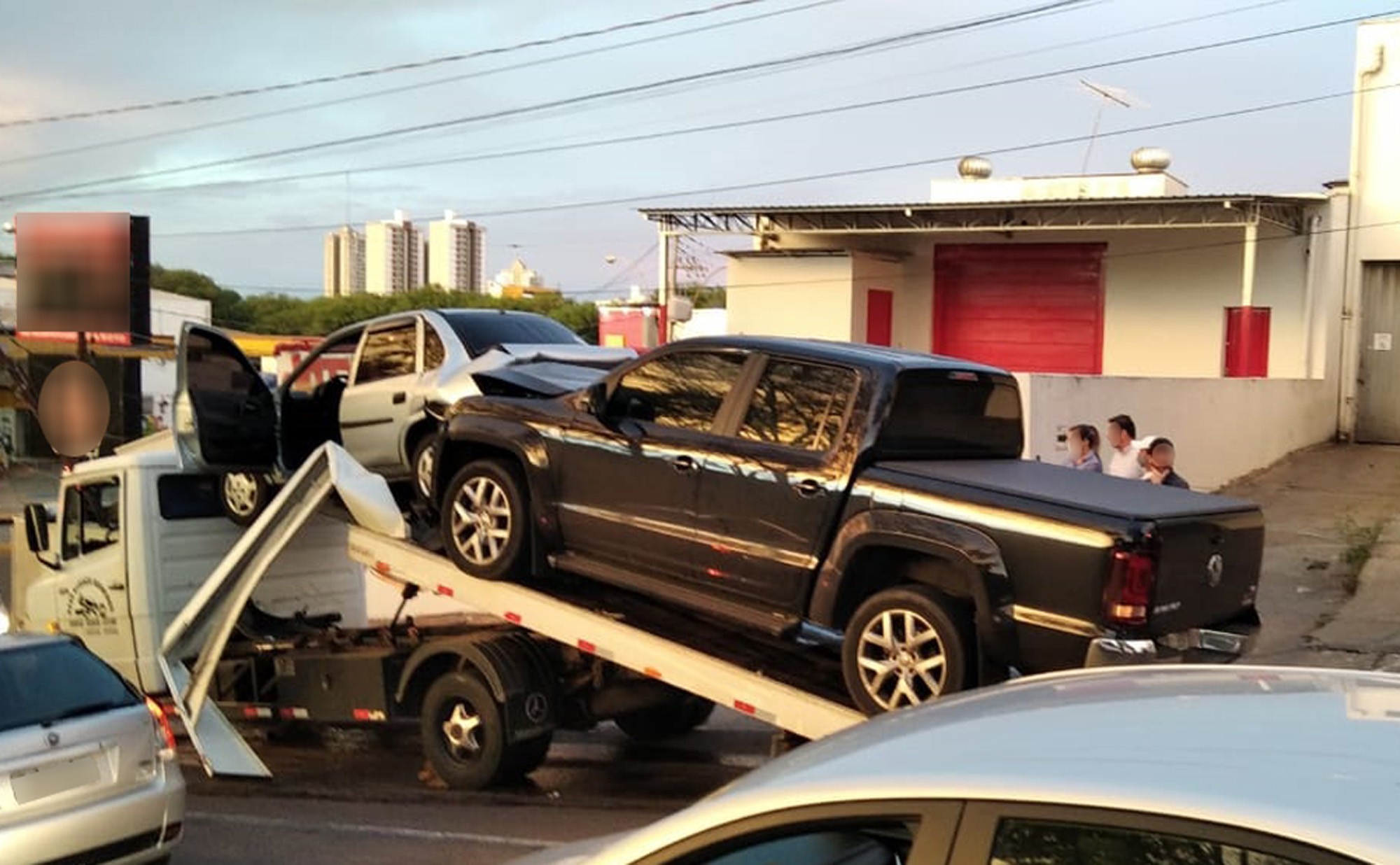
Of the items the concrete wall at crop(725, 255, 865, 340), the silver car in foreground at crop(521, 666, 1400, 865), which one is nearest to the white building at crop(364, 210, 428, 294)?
the concrete wall at crop(725, 255, 865, 340)

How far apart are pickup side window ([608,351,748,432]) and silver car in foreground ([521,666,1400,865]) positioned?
430cm

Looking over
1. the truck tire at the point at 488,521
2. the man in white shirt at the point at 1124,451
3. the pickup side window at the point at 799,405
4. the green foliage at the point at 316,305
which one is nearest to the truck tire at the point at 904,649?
the pickup side window at the point at 799,405

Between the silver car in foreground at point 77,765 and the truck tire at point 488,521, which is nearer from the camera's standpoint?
the silver car in foreground at point 77,765

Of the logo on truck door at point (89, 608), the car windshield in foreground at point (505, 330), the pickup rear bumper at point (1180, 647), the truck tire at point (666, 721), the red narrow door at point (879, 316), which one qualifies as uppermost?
the red narrow door at point (879, 316)

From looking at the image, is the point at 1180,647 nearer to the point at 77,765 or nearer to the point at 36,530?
the point at 77,765

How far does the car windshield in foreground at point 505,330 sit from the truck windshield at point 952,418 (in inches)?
158

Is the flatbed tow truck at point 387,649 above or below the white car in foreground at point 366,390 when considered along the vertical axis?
below

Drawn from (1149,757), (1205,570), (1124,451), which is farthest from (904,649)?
(1124,451)

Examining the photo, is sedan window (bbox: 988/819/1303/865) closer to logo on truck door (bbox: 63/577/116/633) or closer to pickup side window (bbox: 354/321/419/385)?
pickup side window (bbox: 354/321/419/385)

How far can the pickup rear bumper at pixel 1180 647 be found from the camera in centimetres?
532

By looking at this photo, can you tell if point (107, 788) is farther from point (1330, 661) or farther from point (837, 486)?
point (1330, 661)

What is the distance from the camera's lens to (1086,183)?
2777 centimetres

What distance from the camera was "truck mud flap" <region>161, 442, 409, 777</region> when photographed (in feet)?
27.3

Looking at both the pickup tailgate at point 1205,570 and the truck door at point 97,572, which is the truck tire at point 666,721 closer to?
the truck door at point 97,572
